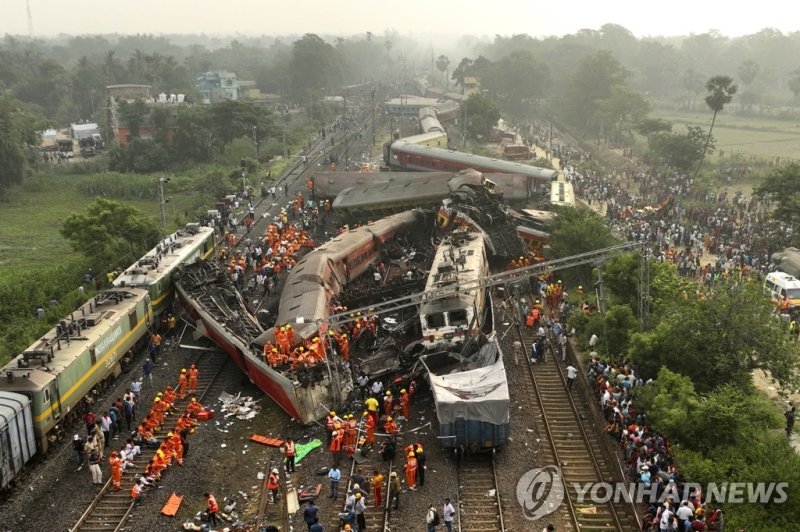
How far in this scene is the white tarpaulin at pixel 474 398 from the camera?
17.7 m

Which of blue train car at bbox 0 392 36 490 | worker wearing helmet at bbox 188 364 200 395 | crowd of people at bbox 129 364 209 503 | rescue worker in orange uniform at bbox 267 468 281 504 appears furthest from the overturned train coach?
rescue worker in orange uniform at bbox 267 468 281 504

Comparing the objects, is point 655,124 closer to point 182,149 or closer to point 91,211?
point 182,149

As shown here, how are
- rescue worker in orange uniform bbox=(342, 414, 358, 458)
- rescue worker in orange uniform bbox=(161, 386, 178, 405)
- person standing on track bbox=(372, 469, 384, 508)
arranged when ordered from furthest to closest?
1. rescue worker in orange uniform bbox=(161, 386, 178, 405)
2. rescue worker in orange uniform bbox=(342, 414, 358, 458)
3. person standing on track bbox=(372, 469, 384, 508)

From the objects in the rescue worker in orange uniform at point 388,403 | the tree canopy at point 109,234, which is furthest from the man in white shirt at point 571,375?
the tree canopy at point 109,234

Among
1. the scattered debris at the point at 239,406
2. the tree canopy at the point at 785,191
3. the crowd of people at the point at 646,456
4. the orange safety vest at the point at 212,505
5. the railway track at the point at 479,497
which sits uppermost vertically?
the tree canopy at the point at 785,191

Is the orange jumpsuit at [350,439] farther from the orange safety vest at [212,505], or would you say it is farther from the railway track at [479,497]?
the orange safety vest at [212,505]

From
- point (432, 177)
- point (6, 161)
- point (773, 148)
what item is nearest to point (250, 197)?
point (432, 177)

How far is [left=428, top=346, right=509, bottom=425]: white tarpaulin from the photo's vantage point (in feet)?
58.0

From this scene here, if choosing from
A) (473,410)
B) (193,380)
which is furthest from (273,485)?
(193,380)

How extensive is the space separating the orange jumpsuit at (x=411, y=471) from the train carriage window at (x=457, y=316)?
18.9ft

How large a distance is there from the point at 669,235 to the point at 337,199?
18.9 m

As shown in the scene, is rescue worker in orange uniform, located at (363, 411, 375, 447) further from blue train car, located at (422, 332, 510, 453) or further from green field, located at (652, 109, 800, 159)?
green field, located at (652, 109, 800, 159)

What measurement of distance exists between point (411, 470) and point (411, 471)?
1.3 inches

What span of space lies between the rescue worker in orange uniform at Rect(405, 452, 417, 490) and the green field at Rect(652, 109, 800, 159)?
61.0 meters
